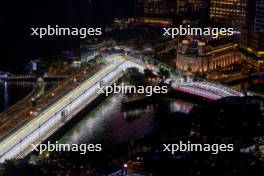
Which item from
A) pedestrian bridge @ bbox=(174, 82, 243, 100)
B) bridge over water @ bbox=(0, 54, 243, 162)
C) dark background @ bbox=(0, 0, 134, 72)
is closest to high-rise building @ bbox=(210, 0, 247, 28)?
dark background @ bbox=(0, 0, 134, 72)

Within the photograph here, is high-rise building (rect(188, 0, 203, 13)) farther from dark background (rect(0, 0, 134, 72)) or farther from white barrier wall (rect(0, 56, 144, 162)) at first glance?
white barrier wall (rect(0, 56, 144, 162))

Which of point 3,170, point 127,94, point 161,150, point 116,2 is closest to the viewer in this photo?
point 3,170

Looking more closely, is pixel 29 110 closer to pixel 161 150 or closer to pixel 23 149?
pixel 23 149

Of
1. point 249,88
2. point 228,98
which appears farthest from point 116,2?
point 228,98

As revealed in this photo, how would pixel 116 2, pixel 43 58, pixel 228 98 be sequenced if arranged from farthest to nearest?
pixel 116 2
pixel 43 58
pixel 228 98

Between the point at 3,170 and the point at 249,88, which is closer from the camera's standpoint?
the point at 3,170

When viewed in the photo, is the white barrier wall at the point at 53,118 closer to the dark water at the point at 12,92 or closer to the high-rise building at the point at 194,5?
the dark water at the point at 12,92
